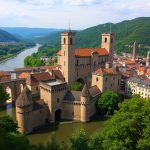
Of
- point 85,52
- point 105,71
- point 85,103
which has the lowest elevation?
point 85,103

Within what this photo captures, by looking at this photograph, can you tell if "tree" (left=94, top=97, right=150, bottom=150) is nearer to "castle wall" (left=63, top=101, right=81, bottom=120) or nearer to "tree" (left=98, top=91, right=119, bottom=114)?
"castle wall" (left=63, top=101, right=81, bottom=120)

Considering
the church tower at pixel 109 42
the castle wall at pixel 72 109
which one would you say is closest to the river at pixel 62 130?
the castle wall at pixel 72 109

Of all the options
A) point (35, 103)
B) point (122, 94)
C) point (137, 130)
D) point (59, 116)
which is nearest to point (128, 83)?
point (122, 94)

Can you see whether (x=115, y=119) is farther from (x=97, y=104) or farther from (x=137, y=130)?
(x=97, y=104)

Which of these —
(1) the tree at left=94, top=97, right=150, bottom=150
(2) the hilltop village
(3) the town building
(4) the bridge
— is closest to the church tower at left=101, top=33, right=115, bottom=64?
(2) the hilltop village

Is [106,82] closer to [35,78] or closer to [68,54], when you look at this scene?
[68,54]

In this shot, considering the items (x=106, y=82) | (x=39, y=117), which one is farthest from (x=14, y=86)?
(x=106, y=82)
